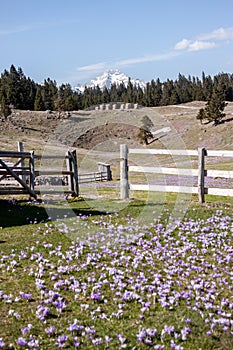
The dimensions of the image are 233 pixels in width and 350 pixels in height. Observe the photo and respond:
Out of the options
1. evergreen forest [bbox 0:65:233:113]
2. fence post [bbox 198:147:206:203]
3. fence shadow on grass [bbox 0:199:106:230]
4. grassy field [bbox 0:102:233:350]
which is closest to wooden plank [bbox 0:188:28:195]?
fence shadow on grass [bbox 0:199:106:230]

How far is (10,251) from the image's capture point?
9.38 meters

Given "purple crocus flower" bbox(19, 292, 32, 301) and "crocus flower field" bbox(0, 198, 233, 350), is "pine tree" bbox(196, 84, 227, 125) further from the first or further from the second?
"purple crocus flower" bbox(19, 292, 32, 301)

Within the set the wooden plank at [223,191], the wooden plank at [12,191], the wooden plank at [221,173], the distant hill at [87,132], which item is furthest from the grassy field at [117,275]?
the distant hill at [87,132]

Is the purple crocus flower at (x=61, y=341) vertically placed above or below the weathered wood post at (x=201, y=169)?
below

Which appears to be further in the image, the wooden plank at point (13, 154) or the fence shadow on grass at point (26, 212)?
the wooden plank at point (13, 154)

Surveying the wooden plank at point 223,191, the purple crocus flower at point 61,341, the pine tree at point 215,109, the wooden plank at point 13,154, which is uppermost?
the pine tree at point 215,109

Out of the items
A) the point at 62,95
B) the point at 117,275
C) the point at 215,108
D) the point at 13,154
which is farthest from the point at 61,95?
the point at 117,275

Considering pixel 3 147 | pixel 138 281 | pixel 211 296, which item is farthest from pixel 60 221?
pixel 3 147

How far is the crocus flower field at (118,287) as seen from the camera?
5398 millimetres

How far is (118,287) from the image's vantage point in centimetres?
707

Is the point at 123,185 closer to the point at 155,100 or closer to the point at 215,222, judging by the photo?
the point at 215,222

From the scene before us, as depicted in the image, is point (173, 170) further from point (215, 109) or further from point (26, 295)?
point (215, 109)

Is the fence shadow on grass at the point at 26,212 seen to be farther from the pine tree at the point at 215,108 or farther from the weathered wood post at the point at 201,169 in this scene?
the pine tree at the point at 215,108

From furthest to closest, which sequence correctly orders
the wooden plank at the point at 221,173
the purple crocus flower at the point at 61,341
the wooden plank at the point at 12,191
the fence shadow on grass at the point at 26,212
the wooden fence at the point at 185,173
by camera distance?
1. the wooden plank at the point at 12,191
2. the wooden fence at the point at 185,173
3. the wooden plank at the point at 221,173
4. the fence shadow on grass at the point at 26,212
5. the purple crocus flower at the point at 61,341
